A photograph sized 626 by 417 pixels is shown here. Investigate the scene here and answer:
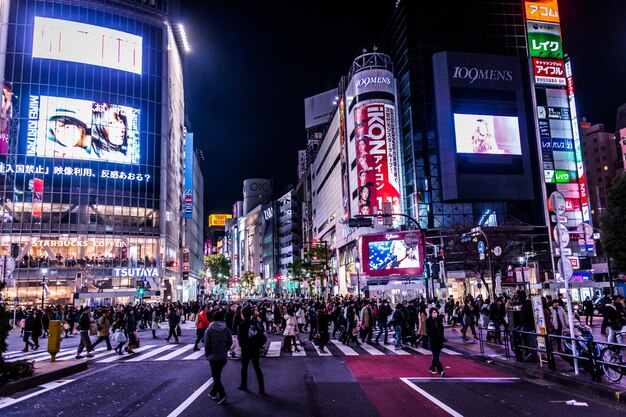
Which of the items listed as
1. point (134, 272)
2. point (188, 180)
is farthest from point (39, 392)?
point (188, 180)

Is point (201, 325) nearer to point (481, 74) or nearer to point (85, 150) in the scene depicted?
point (85, 150)

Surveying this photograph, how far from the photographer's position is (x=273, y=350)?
20.3 meters

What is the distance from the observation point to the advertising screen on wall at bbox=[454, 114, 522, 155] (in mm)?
64125

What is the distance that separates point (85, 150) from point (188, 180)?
102 feet

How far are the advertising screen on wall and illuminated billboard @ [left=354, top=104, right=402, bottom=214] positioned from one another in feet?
31.2

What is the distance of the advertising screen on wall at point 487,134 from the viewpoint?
64125 millimetres

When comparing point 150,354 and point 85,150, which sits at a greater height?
point 85,150

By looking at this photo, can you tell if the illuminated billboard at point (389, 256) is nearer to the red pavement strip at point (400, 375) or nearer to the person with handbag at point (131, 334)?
the red pavement strip at point (400, 375)

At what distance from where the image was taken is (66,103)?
65062mm

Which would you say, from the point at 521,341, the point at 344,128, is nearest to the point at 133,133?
the point at 344,128

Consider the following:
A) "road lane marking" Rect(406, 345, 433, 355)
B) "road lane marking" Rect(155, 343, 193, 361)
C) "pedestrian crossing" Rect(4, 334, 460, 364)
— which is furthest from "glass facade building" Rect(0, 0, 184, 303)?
"road lane marking" Rect(406, 345, 433, 355)

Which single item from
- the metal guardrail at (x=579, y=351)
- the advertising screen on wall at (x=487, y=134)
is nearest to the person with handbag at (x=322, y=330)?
the metal guardrail at (x=579, y=351)

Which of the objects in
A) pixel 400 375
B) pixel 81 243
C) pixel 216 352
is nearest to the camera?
pixel 216 352

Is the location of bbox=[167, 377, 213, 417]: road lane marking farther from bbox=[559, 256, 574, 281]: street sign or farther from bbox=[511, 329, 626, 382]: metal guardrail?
bbox=[559, 256, 574, 281]: street sign
